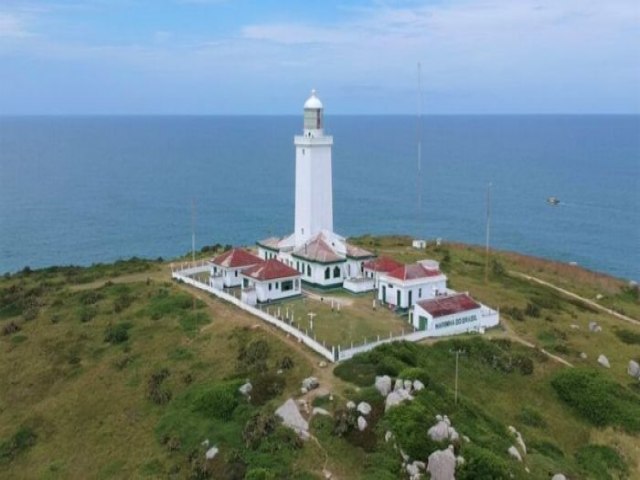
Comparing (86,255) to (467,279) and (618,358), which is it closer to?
(467,279)

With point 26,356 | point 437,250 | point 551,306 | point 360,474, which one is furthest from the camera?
point 437,250

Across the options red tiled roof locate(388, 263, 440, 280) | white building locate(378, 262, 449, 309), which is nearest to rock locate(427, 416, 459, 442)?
white building locate(378, 262, 449, 309)

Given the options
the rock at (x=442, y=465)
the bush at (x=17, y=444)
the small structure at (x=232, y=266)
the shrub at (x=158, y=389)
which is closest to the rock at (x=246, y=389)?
the shrub at (x=158, y=389)

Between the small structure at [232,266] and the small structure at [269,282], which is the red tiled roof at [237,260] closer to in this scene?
the small structure at [232,266]

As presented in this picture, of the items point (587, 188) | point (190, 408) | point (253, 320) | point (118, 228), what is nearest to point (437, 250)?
point (253, 320)

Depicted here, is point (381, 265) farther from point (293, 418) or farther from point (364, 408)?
point (293, 418)

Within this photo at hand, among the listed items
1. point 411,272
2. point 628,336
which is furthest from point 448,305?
point 628,336
